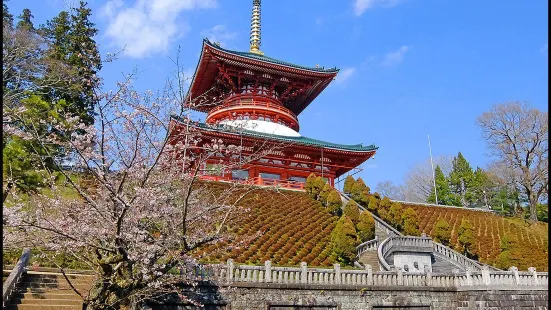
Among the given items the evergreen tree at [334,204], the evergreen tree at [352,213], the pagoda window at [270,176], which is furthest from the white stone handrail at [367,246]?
the pagoda window at [270,176]

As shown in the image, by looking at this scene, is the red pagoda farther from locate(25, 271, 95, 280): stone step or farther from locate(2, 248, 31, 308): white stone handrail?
locate(2, 248, 31, 308): white stone handrail

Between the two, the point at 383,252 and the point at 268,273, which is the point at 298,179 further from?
the point at 268,273

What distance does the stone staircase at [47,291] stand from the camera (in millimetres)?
11562

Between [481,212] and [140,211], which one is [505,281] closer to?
[140,211]

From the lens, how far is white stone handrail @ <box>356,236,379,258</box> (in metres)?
19.6

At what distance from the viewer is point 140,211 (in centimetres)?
938

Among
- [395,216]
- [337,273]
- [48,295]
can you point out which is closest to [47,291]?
[48,295]

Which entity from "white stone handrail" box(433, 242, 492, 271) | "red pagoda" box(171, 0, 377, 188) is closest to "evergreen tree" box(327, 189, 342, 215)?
"red pagoda" box(171, 0, 377, 188)

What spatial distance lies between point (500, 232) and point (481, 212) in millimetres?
6769

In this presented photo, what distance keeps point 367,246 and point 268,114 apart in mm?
18576

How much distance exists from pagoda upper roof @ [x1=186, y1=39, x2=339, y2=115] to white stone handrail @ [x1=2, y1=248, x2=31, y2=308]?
19828 mm

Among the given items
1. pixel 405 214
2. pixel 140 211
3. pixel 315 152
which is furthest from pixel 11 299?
pixel 315 152

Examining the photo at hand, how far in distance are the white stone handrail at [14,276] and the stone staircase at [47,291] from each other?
0.22 m

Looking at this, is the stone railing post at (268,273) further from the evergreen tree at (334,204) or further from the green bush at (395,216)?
the green bush at (395,216)
